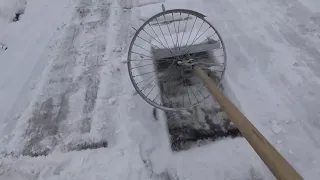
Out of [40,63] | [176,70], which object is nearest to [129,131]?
[176,70]

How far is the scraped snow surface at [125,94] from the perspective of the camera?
8.00 feet

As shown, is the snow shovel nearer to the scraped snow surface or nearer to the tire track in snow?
the scraped snow surface

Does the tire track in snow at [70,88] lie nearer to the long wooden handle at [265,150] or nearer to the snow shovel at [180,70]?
the snow shovel at [180,70]

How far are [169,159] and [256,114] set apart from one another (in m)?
0.78

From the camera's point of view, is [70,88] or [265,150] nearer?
[265,150]

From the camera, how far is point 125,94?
3078mm

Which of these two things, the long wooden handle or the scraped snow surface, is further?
the scraped snow surface

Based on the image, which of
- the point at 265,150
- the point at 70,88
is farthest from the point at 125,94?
the point at 265,150

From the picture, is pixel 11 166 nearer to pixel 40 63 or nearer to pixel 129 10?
pixel 40 63

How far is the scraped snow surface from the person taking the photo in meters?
2.44

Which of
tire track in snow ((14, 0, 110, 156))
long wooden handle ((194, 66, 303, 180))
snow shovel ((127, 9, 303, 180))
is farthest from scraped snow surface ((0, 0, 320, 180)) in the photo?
long wooden handle ((194, 66, 303, 180))

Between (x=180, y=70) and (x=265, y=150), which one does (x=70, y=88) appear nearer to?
(x=180, y=70)

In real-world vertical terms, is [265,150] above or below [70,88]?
above

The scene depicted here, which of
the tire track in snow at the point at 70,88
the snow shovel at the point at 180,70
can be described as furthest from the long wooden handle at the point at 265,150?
the tire track in snow at the point at 70,88
